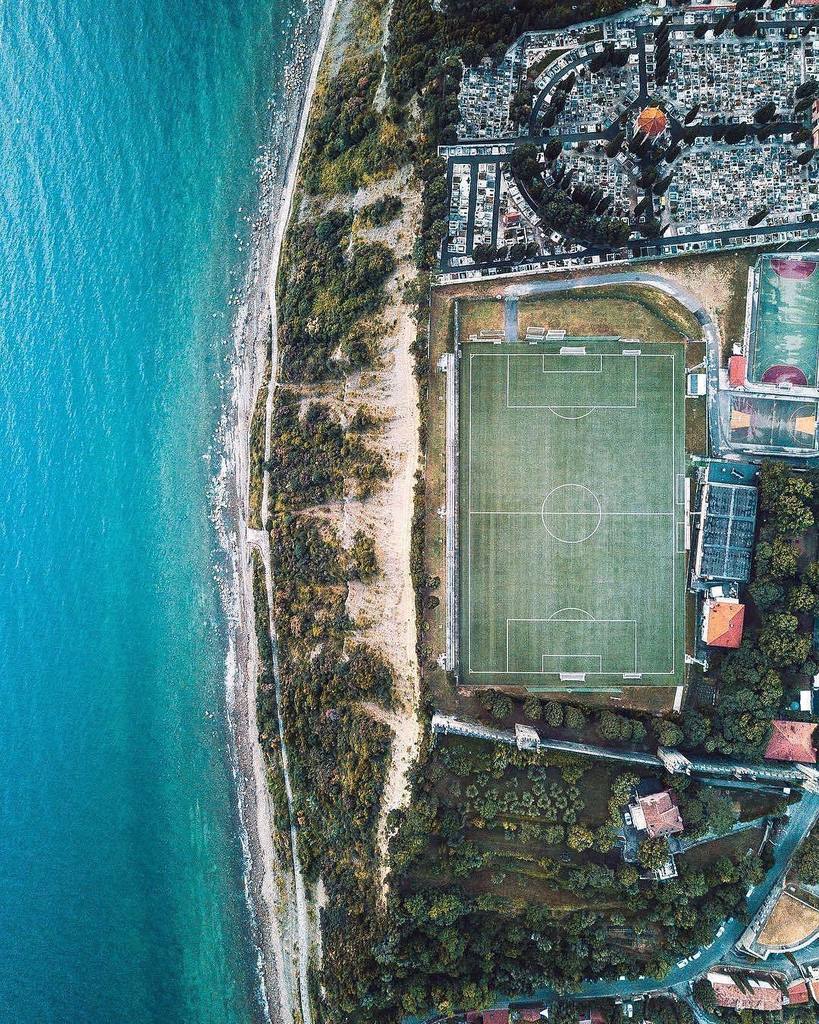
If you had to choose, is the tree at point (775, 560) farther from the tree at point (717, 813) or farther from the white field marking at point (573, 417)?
the tree at point (717, 813)

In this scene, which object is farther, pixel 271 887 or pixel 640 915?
pixel 271 887

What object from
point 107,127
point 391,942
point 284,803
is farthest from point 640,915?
point 107,127

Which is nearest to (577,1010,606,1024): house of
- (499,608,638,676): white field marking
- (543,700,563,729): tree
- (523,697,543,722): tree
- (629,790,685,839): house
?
(629,790,685,839): house

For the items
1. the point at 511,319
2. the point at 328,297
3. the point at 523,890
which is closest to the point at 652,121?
the point at 511,319

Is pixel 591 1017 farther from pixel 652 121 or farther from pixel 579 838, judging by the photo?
pixel 652 121

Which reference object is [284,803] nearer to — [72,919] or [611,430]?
[72,919]
